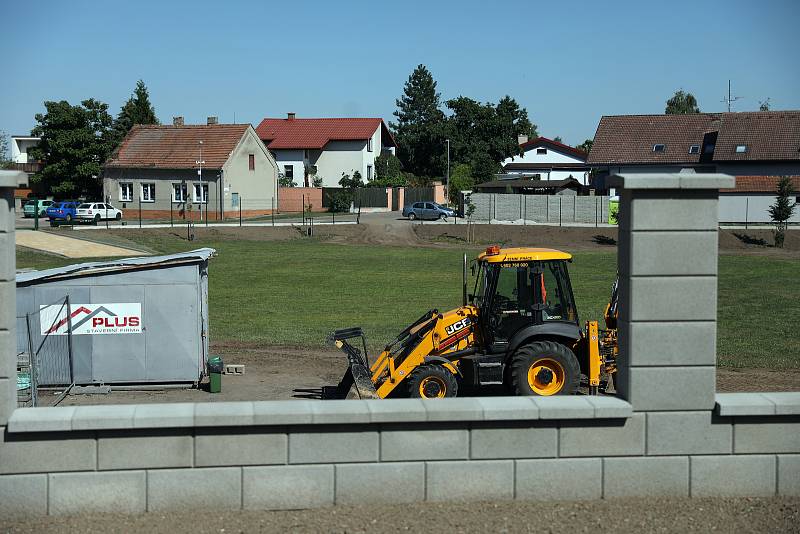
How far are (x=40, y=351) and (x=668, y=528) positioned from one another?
1243 cm

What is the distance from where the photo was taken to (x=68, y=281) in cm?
1711

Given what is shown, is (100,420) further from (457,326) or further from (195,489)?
(457,326)

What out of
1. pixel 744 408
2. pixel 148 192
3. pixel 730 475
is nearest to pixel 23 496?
pixel 730 475

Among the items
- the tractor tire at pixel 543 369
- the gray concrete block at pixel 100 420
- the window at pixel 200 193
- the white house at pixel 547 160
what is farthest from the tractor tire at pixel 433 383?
the white house at pixel 547 160

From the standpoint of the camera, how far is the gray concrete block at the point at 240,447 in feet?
27.7

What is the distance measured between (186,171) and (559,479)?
64686mm

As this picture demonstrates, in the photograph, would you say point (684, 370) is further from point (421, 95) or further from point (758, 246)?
point (421, 95)

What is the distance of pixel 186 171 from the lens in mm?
70438

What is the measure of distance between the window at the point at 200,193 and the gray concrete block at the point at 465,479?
63660 millimetres

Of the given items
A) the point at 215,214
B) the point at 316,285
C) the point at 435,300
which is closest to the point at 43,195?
the point at 215,214

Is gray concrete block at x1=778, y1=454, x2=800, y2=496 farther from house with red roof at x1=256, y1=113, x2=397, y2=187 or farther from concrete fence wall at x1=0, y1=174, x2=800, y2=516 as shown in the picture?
house with red roof at x1=256, y1=113, x2=397, y2=187

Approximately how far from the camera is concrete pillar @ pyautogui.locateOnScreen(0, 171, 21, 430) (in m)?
8.20

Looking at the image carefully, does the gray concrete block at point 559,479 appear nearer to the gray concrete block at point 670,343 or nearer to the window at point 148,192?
the gray concrete block at point 670,343

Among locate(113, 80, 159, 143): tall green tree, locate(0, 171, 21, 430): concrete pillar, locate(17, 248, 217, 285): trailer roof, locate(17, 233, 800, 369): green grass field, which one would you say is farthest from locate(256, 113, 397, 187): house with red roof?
locate(0, 171, 21, 430): concrete pillar
